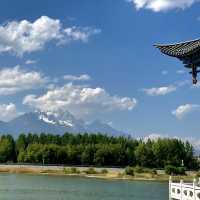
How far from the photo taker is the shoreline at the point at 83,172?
127 meters

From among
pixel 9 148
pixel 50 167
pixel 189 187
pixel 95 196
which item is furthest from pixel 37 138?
pixel 189 187

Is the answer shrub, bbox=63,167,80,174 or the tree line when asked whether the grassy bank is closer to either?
shrub, bbox=63,167,80,174

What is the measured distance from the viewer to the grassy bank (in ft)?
416

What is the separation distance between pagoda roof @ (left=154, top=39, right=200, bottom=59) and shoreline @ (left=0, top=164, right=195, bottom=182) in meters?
93.8

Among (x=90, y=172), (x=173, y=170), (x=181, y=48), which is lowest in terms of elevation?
(x=90, y=172)

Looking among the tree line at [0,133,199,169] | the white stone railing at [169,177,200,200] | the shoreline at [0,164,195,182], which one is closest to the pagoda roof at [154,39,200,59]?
the white stone railing at [169,177,200,200]

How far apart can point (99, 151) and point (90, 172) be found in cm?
1459

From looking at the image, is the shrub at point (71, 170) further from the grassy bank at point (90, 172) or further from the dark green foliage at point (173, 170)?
the dark green foliage at point (173, 170)

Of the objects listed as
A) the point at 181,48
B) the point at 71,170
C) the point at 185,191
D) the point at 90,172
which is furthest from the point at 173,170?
the point at 181,48

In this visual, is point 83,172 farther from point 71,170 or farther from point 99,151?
point 99,151

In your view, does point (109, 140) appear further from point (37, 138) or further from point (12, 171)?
point (12, 171)

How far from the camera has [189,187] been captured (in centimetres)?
3195

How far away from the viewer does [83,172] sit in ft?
454

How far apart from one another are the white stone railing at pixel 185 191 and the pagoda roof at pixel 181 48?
24.1 feet
